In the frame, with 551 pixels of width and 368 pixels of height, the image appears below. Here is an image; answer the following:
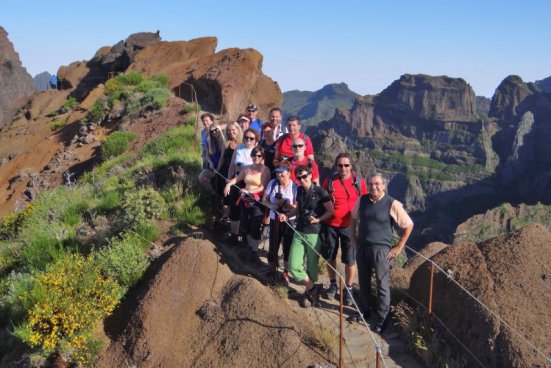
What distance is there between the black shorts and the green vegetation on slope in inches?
97.9

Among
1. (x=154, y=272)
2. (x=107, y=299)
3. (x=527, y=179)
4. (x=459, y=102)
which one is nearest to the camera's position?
(x=107, y=299)

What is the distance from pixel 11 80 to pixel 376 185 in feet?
233

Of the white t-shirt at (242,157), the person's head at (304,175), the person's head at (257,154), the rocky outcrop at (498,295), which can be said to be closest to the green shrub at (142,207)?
the white t-shirt at (242,157)

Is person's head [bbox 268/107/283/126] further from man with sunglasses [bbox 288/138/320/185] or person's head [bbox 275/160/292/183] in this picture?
person's head [bbox 275/160/292/183]

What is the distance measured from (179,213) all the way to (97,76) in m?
26.8

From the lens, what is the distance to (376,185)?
548 centimetres

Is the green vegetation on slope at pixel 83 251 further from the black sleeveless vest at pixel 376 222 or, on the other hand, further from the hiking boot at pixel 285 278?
the black sleeveless vest at pixel 376 222

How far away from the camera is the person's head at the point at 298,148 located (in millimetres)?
6516

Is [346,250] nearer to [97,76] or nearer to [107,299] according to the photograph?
[107,299]

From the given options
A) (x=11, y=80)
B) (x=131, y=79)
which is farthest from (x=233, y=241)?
(x=11, y=80)

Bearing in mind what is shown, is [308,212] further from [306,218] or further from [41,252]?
[41,252]

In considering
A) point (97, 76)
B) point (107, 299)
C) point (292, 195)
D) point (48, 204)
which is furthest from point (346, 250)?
point (97, 76)

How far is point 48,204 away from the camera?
9.95 metres

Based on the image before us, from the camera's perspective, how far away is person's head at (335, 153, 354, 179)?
612cm
